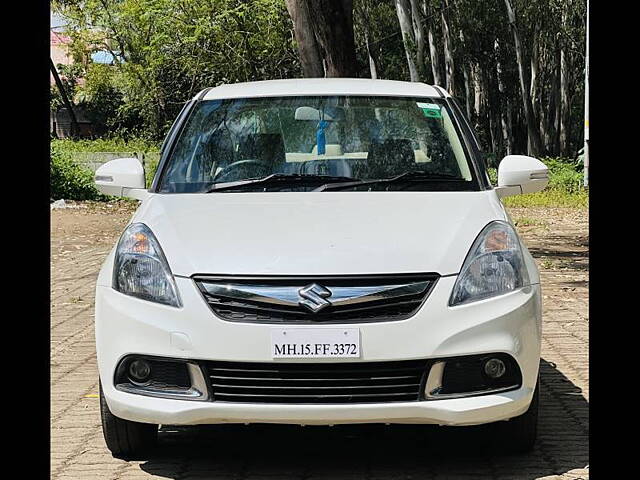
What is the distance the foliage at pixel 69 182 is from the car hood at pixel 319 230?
60.2 feet

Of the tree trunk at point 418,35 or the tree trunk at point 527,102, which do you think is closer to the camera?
the tree trunk at point 418,35

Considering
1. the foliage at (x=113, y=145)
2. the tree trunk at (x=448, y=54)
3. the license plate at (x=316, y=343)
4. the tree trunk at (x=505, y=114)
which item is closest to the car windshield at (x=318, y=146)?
the license plate at (x=316, y=343)

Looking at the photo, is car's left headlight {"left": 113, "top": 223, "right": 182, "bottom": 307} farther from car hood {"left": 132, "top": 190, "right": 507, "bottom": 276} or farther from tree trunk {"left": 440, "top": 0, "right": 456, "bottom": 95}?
tree trunk {"left": 440, "top": 0, "right": 456, "bottom": 95}

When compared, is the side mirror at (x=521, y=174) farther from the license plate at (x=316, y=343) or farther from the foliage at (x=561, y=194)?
the foliage at (x=561, y=194)

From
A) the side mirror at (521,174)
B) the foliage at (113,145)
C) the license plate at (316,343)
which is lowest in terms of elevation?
the foliage at (113,145)

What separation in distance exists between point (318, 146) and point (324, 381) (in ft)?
5.33

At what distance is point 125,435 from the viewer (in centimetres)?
543

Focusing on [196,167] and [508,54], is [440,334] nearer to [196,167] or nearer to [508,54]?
[196,167]

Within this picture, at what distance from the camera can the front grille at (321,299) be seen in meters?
4.91

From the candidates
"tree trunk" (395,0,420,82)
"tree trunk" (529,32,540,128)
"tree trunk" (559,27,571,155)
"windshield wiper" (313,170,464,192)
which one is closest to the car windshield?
"windshield wiper" (313,170,464,192)

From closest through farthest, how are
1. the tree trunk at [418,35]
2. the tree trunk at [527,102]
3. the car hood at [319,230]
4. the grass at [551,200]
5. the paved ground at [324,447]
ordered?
the car hood at [319,230] < the paved ground at [324,447] < the grass at [551,200] < the tree trunk at [418,35] < the tree trunk at [527,102]

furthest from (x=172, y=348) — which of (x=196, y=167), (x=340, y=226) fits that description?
(x=196, y=167)

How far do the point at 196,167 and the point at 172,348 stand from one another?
142cm

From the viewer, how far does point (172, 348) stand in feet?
16.4
